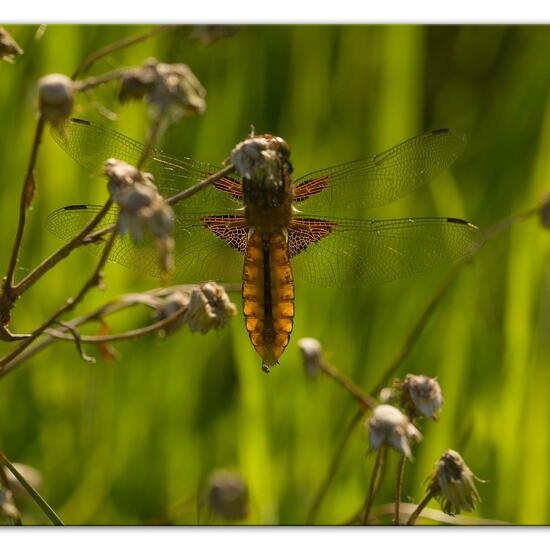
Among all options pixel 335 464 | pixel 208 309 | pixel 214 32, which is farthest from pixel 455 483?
pixel 214 32

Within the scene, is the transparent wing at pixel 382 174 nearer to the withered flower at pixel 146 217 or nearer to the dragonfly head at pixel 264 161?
the dragonfly head at pixel 264 161

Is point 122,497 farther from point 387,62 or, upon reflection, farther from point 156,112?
point 387,62

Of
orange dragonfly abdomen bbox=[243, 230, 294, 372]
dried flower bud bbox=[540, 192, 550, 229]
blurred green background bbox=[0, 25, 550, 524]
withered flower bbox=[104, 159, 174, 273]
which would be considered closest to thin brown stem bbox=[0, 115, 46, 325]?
withered flower bbox=[104, 159, 174, 273]

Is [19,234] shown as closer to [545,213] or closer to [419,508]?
[419,508]

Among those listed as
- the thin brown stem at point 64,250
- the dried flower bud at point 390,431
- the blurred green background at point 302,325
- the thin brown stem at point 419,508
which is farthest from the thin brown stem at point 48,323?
the blurred green background at point 302,325

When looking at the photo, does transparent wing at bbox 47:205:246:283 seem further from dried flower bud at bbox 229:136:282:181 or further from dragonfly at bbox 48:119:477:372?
dried flower bud at bbox 229:136:282:181
